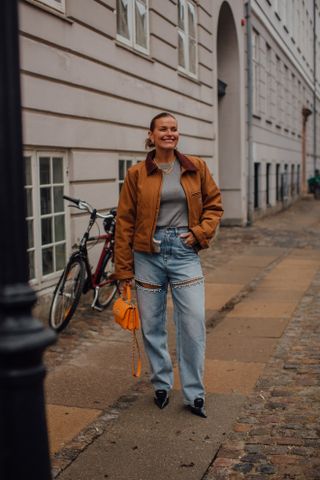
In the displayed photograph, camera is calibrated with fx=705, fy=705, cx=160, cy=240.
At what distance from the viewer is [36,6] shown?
7477 millimetres

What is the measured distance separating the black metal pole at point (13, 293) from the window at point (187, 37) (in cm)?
1151

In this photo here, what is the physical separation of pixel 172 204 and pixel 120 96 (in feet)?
18.8

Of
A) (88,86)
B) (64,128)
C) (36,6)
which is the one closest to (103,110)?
(88,86)

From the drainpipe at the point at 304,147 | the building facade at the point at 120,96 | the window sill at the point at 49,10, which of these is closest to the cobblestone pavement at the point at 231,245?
the building facade at the point at 120,96

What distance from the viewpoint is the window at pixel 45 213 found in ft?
24.7

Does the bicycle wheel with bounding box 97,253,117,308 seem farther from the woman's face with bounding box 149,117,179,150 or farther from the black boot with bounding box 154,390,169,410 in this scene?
the woman's face with bounding box 149,117,179,150

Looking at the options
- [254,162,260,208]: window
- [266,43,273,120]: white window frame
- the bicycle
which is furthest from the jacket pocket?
[266,43,273,120]: white window frame

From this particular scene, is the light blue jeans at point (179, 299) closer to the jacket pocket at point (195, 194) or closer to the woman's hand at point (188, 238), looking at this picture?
the woman's hand at point (188, 238)

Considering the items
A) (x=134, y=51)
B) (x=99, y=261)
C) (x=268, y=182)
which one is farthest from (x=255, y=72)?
(x=99, y=261)

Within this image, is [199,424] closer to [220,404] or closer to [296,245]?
[220,404]

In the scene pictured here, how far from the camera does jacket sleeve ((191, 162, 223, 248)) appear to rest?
4574 millimetres

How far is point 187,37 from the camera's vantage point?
45.3 feet

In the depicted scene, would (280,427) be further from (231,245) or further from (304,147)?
(304,147)

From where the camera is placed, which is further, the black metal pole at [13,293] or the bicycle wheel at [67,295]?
the bicycle wheel at [67,295]
